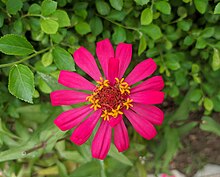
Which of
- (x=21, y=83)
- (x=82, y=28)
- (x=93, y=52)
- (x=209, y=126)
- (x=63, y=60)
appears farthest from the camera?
(x=209, y=126)

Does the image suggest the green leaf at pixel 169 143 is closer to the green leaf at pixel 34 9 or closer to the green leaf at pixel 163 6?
the green leaf at pixel 163 6

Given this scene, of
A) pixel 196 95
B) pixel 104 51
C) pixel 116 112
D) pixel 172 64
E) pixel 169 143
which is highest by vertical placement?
pixel 104 51

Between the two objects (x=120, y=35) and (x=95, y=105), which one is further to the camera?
(x=120, y=35)

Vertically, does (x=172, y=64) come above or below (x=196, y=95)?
above

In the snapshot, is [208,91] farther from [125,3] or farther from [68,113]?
[68,113]

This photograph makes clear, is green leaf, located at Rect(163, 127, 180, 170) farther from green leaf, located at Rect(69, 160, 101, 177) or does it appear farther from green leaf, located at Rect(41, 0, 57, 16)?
green leaf, located at Rect(41, 0, 57, 16)

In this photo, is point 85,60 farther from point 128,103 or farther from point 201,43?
point 201,43

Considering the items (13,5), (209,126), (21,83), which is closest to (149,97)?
(21,83)
